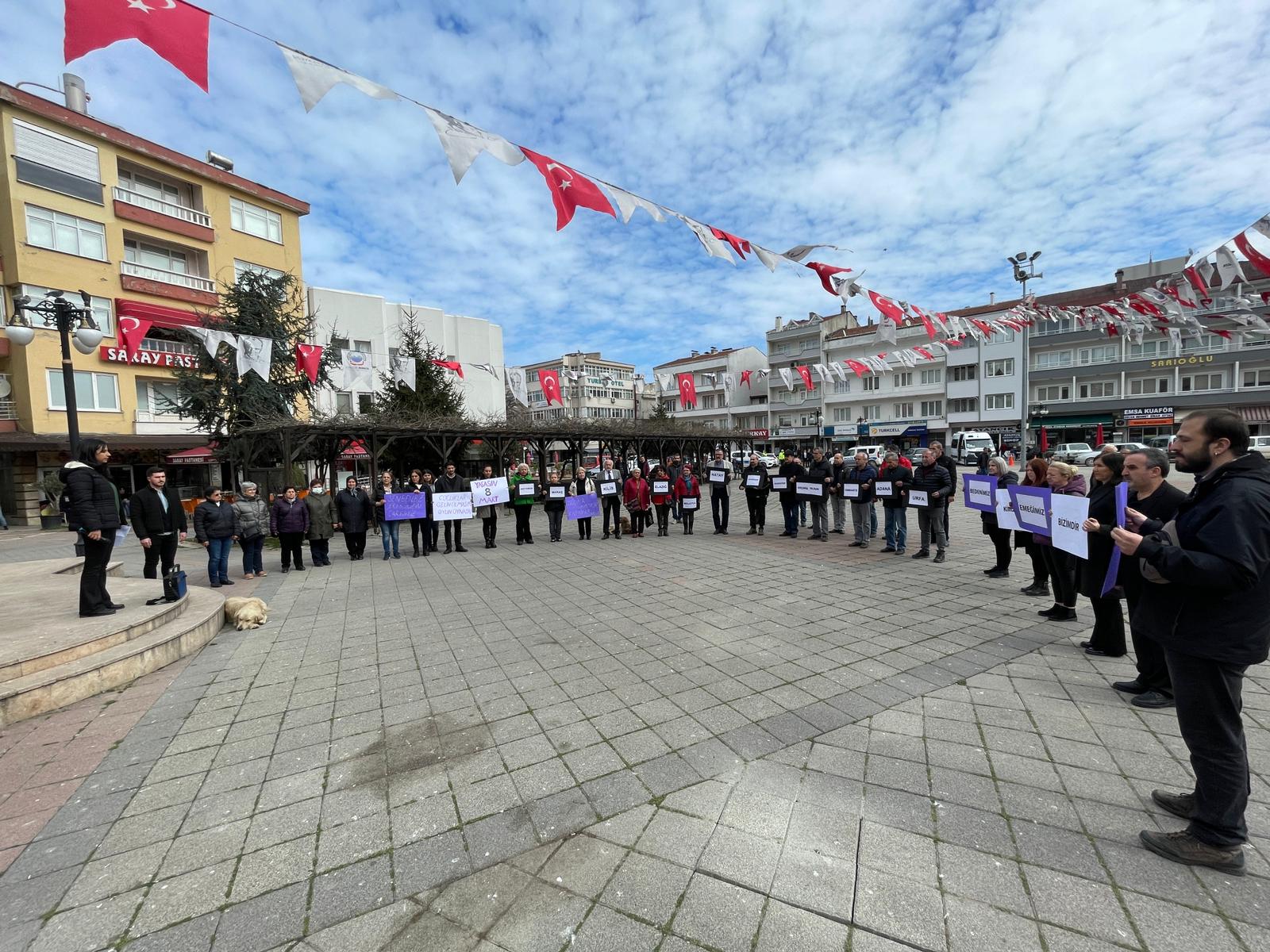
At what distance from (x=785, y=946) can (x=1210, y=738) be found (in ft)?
6.85

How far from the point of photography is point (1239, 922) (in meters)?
2.02

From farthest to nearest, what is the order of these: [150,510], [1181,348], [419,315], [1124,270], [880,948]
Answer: [1124,270]
[1181,348]
[419,315]
[150,510]
[880,948]

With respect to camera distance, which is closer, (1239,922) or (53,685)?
(1239,922)

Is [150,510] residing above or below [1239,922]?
above

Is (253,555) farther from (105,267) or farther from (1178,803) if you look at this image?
(105,267)

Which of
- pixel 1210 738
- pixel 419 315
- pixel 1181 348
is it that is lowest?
pixel 1210 738

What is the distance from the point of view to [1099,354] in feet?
142

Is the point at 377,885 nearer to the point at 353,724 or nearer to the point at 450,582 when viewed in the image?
the point at 353,724

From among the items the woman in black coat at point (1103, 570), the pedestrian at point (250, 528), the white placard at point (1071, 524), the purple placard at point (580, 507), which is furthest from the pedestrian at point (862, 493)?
the pedestrian at point (250, 528)

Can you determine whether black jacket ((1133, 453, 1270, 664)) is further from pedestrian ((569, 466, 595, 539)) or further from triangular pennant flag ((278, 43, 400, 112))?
pedestrian ((569, 466, 595, 539))

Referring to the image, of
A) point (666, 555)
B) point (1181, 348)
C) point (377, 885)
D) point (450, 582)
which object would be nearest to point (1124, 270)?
point (1181, 348)

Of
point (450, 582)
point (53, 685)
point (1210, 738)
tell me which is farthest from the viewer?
point (450, 582)

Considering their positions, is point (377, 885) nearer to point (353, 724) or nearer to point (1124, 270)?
point (353, 724)

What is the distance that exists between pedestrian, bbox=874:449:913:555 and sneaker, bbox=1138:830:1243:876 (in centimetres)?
716
